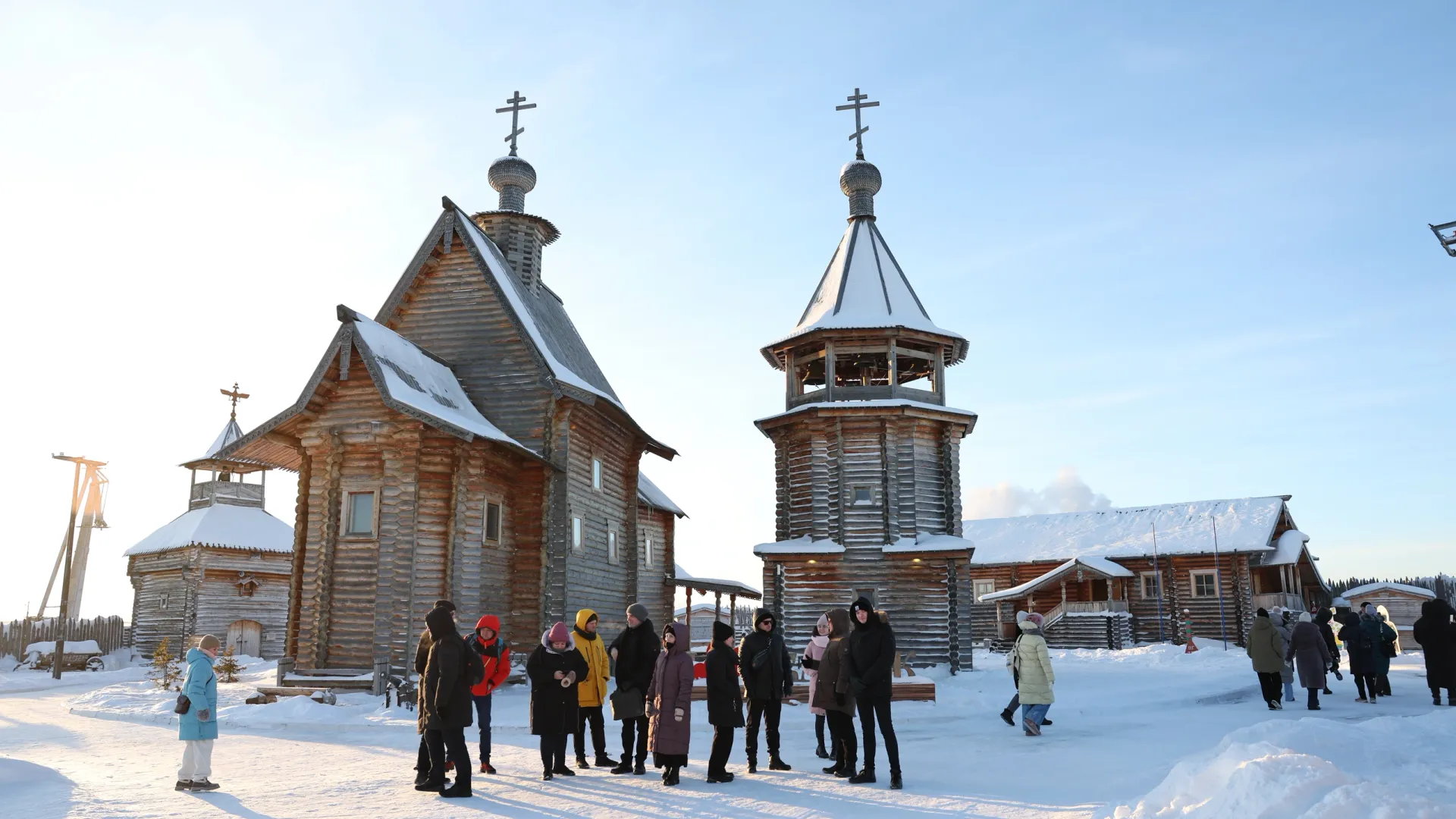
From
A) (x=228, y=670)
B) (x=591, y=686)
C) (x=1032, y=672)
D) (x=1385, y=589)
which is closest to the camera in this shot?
(x=591, y=686)

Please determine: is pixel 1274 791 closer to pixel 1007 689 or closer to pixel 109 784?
pixel 109 784

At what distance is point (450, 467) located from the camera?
1989 cm

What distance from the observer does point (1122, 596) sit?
39.6m

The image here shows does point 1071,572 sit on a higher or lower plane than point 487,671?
higher

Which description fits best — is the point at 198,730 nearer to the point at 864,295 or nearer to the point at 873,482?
the point at 873,482

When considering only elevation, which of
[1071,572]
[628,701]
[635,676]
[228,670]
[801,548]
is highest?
[801,548]

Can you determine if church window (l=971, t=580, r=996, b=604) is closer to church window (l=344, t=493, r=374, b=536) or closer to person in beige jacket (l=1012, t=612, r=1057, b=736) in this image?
church window (l=344, t=493, r=374, b=536)

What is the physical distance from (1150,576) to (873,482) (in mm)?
20121

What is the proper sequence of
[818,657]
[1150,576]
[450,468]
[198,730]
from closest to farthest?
[198,730], [818,657], [450,468], [1150,576]

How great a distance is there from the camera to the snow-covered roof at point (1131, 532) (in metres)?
39.2

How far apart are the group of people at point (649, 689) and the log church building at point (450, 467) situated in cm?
921

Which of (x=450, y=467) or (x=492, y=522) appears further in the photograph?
(x=492, y=522)

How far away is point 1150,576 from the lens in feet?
131

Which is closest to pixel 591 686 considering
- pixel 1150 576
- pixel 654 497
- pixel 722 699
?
pixel 722 699
